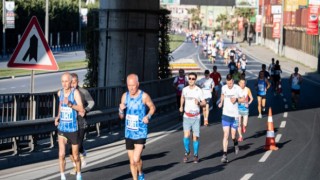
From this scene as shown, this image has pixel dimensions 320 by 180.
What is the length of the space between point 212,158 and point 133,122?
5.35 metres

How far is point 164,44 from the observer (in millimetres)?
31734

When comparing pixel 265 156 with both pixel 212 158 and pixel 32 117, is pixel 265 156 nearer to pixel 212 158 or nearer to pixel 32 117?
pixel 212 158

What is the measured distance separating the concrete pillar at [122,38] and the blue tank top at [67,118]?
41.3 ft

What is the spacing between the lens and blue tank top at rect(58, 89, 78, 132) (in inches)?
536

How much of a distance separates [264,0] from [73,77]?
114968 mm

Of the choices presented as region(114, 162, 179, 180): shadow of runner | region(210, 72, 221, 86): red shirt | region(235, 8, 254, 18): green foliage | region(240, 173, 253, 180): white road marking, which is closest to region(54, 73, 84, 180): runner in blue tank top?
region(114, 162, 179, 180): shadow of runner

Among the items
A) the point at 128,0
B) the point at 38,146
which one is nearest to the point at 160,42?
the point at 128,0

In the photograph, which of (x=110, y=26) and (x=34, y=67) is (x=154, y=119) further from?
(x=34, y=67)

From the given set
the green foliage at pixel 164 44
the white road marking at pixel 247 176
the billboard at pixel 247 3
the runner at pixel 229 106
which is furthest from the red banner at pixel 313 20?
the white road marking at pixel 247 176

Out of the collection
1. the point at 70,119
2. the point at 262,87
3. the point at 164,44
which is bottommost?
the point at 262,87

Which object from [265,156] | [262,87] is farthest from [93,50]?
[265,156]

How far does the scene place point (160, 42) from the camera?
104ft

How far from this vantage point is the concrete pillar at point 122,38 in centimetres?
2617

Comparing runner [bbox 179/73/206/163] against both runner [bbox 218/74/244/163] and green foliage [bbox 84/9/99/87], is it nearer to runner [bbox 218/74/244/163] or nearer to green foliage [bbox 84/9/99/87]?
runner [bbox 218/74/244/163]
